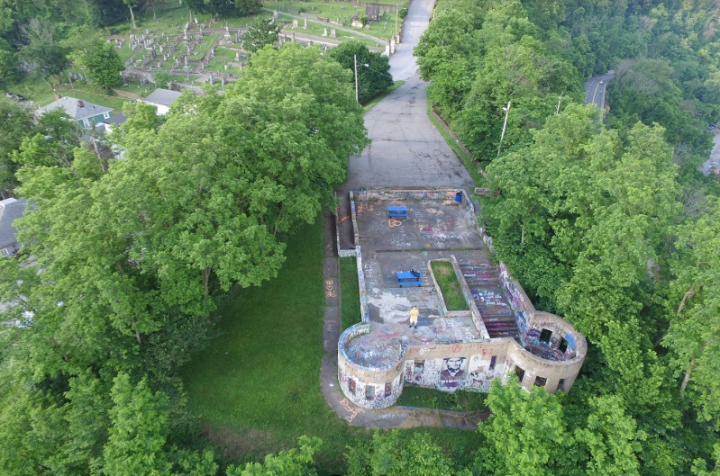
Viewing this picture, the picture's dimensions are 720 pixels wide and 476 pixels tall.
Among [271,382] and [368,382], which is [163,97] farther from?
[368,382]

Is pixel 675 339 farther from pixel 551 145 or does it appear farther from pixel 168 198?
pixel 168 198

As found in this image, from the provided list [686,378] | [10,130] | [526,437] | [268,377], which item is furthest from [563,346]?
[10,130]

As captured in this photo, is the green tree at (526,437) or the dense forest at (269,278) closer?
the green tree at (526,437)

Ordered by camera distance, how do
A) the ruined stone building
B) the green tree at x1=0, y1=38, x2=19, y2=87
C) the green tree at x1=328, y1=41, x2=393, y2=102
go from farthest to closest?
1. the green tree at x1=0, y1=38, x2=19, y2=87
2. the green tree at x1=328, y1=41, x2=393, y2=102
3. the ruined stone building

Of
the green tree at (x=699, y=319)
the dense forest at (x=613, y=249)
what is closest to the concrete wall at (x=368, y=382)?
the dense forest at (x=613, y=249)

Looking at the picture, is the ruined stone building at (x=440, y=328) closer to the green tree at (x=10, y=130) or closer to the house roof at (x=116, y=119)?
the green tree at (x=10, y=130)

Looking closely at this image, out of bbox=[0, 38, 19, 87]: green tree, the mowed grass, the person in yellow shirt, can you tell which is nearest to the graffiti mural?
the person in yellow shirt

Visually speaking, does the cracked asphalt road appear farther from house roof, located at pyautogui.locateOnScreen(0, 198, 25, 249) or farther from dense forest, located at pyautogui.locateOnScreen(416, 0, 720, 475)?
house roof, located at pyautogui.locateOnScreen(0, 198, 25, 249)
